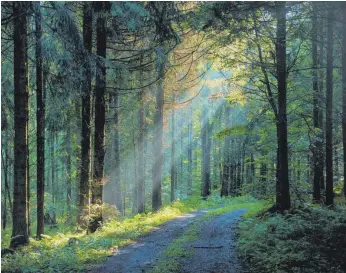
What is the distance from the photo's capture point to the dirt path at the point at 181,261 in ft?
24.2

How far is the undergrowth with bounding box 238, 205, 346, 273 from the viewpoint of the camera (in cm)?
677

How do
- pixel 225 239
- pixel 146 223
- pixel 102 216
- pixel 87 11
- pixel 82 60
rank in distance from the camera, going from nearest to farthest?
pixel 82 60, pixel 225 239, pixel 87 11, pixel 102 216, pixel 146 223

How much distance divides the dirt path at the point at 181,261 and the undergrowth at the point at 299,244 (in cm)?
51

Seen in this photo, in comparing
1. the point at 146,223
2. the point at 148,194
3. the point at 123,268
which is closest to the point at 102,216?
the point at 146,223

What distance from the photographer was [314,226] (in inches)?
342

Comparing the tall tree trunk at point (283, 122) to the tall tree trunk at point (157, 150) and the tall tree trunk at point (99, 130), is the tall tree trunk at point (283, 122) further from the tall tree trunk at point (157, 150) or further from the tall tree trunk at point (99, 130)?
the tall tree trunk at point (157, 150)

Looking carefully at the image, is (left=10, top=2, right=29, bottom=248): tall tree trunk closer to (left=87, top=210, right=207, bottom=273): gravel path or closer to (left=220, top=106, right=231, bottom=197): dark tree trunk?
(left=87, top=210, right=207, bottom=273): gravel path

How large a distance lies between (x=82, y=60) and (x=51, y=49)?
1.09 metres

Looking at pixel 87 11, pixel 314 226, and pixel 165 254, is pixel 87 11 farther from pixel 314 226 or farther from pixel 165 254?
pixel 314 226

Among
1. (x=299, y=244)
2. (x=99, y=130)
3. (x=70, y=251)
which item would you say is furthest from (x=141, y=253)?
(x=99, y=130)

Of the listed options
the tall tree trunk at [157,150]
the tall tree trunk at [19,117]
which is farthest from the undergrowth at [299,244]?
the tall tree trunk at [157,150]

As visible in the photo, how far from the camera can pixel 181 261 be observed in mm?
7914

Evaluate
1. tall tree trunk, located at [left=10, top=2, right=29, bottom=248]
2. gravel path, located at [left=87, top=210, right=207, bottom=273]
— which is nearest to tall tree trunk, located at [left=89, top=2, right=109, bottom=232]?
gravel path, located at [left=87, top=210, right=207, bottom=273]

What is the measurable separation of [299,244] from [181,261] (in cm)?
273
